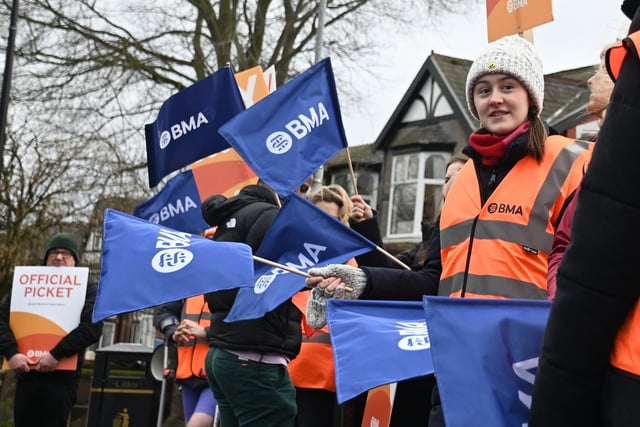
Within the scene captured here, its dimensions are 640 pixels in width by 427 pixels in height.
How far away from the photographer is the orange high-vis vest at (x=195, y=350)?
→ 7008 millimetres

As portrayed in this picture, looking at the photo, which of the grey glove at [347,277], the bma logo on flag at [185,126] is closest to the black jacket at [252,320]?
the bma logo on flag at [185,126]

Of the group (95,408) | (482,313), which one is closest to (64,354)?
(95,408)

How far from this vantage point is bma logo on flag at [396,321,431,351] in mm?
3199

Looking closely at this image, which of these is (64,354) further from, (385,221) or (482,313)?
(385,221)

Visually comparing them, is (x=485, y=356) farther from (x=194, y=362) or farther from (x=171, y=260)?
(x=194, y=362)

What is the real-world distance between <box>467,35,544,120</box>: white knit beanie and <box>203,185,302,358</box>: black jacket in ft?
6.64

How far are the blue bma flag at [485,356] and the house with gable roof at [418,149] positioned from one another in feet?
86.6

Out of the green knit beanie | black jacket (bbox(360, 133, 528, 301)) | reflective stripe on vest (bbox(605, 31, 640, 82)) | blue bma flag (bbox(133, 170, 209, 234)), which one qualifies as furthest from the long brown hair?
reflective stripe on vest (bbox(605, 31, 640, 82))

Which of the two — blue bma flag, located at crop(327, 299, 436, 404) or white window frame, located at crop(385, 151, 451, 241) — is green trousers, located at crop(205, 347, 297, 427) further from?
white window frame, located at crop(385, 151, 451, 241)

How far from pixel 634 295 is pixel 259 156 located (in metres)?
3.97

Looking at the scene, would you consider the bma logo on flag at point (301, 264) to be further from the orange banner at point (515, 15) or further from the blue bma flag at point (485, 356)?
the blue bma flag at point (485, 356)

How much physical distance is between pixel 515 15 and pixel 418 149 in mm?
25896

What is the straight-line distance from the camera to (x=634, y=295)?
1.87 metres

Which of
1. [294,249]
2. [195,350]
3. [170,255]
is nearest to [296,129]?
[294,249]
